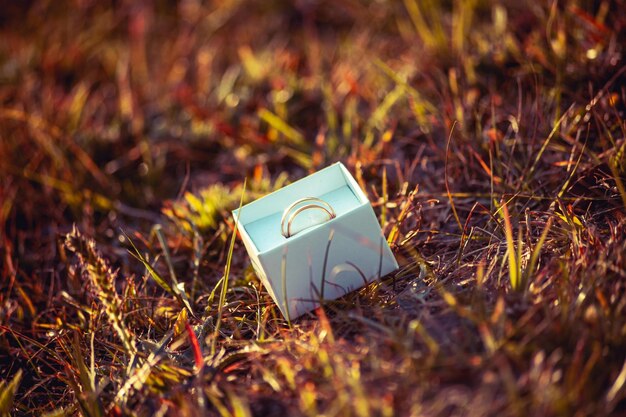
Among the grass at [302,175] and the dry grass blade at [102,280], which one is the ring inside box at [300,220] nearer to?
the grass at [302,175]

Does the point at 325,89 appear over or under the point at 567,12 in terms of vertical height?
over

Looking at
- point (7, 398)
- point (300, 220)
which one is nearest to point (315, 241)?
point (300, 220)

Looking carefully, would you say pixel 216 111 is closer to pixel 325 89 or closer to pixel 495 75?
pixel 325 89

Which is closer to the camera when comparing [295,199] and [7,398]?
[7,398]

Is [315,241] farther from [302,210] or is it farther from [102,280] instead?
[102,280]

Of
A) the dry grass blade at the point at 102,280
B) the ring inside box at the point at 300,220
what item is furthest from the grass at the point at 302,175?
the ring inside box at the point at 300,220

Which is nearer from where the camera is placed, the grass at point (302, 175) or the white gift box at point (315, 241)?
the grass at point (302, 175)

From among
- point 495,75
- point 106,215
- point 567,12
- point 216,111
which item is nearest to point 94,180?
point 106,215
